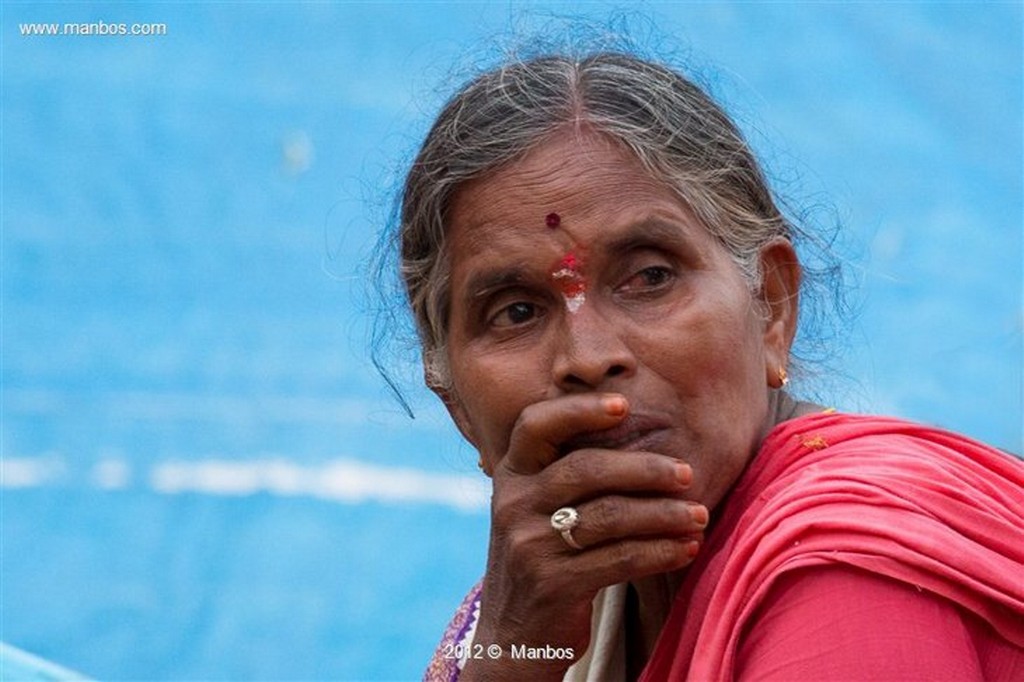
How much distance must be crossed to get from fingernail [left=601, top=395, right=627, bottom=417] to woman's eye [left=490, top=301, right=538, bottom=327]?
0.33 meters

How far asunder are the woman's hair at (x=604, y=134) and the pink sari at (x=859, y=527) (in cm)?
43

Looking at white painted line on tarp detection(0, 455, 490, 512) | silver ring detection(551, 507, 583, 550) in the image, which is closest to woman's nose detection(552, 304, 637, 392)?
silver ring detection(551, 507, 583, 550)

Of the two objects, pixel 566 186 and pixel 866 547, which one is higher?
pixel 566 186

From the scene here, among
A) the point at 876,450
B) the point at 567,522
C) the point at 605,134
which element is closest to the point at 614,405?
the point at 567,522

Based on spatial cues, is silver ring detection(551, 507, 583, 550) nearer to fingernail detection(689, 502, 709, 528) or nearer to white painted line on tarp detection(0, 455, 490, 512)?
fingernail detection(689, 502, 709, 528)

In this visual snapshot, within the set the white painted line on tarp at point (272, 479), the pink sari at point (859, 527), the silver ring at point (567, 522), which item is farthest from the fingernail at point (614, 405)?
the white painted line on tarp at point (272, 479)

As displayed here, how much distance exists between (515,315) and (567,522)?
0.47 meters

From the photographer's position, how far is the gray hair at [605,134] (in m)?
2.69

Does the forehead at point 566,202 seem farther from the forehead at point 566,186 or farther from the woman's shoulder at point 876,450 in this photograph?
the woman's shoulder at point 876,450

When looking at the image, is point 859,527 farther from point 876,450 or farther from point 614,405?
point 614,405

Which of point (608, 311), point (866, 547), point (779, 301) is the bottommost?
point (866, 547)

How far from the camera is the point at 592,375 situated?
7.88 ft

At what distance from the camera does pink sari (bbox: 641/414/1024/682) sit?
2.05 meters

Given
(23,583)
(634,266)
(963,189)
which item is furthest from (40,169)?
(634,266)
